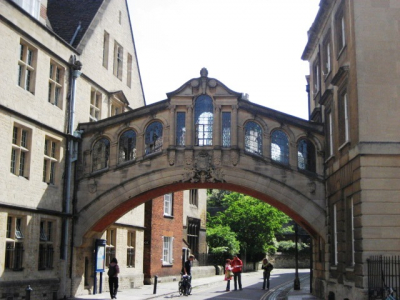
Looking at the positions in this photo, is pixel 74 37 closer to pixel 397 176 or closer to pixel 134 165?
pixel 134 165

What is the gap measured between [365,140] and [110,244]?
47.7 feet

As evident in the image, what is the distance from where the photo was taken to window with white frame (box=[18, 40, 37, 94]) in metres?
20.7

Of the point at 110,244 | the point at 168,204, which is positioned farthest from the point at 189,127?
the point at 168,204

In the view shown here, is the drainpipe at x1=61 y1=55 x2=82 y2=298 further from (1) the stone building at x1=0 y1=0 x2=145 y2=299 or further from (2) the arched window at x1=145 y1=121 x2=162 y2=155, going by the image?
(2) the arched window at x1=145 y1=121 x2=162 y2=155

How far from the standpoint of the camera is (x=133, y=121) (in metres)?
24.2

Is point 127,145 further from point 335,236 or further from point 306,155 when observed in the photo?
point 335,236

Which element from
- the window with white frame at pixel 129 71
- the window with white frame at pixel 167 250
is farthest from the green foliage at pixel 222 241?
the window with white frame at pixel 129 71

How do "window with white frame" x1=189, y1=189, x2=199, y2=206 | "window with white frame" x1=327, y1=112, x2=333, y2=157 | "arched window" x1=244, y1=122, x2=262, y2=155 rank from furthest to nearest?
"window with white frame" x1=189, y1=189, x2=199, y2=206
"arched window" x1=244, y1=122, x2=262, y2=155
"window with white frame" x1=327, y1=112, x2=333, y2=157

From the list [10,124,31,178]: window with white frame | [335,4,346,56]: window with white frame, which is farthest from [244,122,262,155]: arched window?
[10,124,31,178]: window with white frame

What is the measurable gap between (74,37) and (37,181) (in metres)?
7.24

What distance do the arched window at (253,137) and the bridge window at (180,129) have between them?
250cm

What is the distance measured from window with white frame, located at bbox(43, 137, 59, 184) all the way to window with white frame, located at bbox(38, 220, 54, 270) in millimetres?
1676

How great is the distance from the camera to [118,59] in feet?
97.6

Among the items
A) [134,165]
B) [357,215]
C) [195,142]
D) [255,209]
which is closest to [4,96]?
[134,165]
